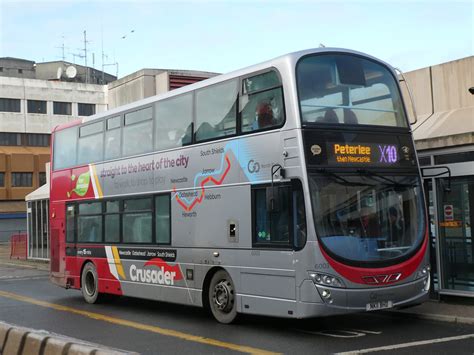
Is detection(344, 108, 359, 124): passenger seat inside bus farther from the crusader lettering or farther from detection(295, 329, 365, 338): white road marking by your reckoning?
the crusader lettering

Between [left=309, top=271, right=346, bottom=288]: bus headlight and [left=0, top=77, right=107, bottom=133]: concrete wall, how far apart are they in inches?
2362

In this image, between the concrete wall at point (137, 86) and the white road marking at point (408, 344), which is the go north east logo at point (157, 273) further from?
the concrete wall at point (137, 86)

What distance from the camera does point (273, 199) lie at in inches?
369

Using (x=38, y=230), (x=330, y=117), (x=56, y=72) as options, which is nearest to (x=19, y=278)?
(x=38, y=230)

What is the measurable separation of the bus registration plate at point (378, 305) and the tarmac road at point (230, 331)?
0.44 metres

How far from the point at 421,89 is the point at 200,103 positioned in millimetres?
6558

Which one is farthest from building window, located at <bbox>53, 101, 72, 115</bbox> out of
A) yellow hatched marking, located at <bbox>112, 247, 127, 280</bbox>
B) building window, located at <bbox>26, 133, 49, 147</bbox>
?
yellow hatched marking, located at <bbox>112, 247, 127, 280</bbox>

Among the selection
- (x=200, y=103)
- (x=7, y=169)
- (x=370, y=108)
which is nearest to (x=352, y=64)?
(x=370, y=108)

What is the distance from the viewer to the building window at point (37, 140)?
68.2 m

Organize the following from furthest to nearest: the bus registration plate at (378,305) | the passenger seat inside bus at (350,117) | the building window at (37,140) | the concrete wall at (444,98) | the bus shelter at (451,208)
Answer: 1. the building window at (37,140)
2. the concrete wall at (444,98)
3. the bus shelter at (451,208)
4. the passenger seat inside bus at (350,117)
5. the bus registration plate at (378,305)

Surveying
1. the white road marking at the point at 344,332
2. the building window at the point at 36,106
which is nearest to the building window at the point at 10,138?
the building window at the point at 36,106

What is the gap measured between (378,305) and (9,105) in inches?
2564

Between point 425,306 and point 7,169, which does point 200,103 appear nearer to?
point 425,306

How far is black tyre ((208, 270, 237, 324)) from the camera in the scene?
34.4 ft
